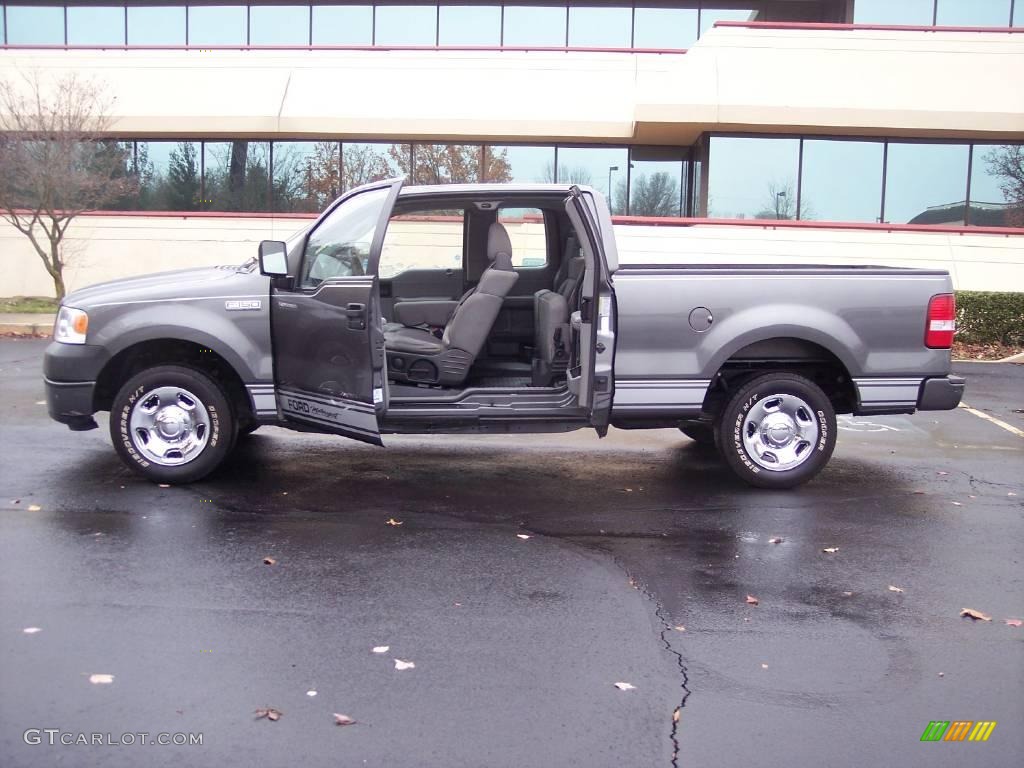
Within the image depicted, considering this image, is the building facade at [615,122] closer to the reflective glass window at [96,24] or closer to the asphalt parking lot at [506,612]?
the reflective glass window at [96,24]

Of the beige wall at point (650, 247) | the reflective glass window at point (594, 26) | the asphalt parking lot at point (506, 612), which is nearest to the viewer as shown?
the asphalt parking lot at point (506, 612)

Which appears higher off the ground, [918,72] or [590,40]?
[590,40]

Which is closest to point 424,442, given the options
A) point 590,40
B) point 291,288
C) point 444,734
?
point 291,288

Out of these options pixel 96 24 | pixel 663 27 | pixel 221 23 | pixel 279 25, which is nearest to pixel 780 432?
pixel 663 27

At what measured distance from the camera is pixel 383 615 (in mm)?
4480

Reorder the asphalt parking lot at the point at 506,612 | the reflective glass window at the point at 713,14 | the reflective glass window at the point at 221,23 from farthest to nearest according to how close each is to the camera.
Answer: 1. the reflective glass window at the point at 221,23
2. the reflective glass window at the point at 713,14
3. the asphalt parking lot at the point at 506,612

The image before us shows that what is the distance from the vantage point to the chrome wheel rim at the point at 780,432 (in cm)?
677

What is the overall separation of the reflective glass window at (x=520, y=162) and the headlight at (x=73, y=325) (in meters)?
15.2

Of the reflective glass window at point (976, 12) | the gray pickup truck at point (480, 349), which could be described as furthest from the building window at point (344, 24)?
the gray pickup truck at point (480, 349)

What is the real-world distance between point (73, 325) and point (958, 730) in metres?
5.58

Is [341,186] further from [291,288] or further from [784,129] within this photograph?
[291,288]

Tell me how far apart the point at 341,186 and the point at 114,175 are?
4.88m

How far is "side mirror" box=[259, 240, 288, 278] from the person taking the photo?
20.2 ft

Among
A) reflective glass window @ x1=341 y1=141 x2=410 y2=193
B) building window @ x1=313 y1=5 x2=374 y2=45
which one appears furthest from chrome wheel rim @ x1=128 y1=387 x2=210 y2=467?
building window @ x1=313 y1=5 x2=374 y2=45
